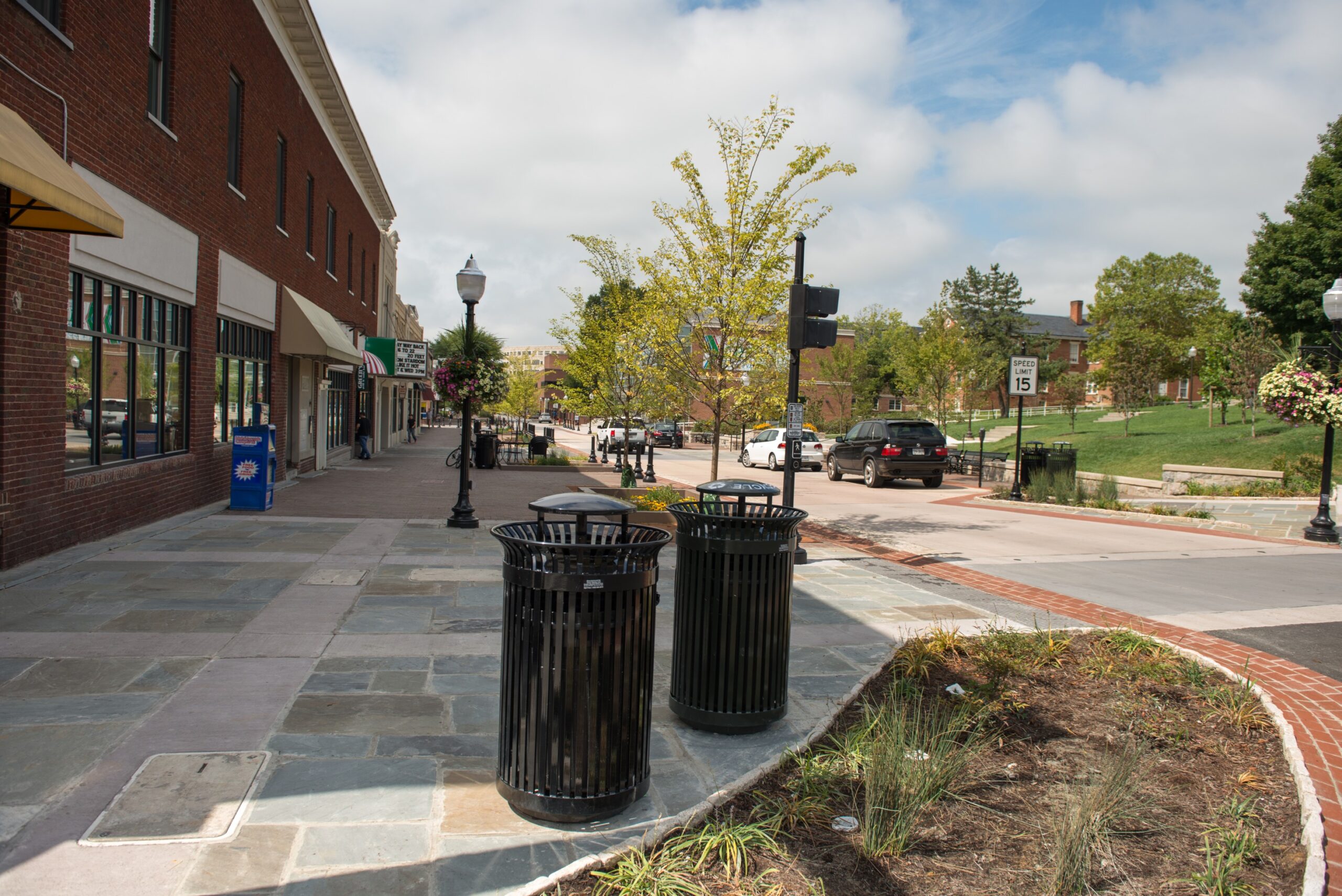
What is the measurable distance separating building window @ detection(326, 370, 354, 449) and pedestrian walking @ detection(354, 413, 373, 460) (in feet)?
1.28

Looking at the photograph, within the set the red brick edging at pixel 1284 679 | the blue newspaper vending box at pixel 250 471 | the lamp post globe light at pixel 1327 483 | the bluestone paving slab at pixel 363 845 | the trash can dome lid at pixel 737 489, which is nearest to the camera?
the bluestone paving slab at pixel 363 845

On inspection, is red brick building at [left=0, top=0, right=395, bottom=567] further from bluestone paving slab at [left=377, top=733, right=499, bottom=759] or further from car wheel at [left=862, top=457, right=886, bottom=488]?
car wheel at [left=862, top=457, right=886, bottom=488]

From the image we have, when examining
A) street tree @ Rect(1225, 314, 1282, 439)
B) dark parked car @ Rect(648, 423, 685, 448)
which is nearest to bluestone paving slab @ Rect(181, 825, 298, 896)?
street tree @ Rect(1225, 314, 1282, 439)

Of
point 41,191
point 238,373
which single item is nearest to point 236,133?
point 238,373

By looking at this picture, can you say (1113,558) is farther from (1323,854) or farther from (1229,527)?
(1323,854)

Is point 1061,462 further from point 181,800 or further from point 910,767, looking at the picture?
point 181,800

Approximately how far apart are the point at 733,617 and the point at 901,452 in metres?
19.1

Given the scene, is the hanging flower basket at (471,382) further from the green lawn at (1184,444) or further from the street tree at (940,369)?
the street tree at (940,369)

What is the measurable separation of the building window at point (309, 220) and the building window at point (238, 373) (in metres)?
3.94

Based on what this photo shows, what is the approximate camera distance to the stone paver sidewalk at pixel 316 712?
3.04m

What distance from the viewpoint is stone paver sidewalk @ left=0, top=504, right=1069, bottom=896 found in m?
3.04

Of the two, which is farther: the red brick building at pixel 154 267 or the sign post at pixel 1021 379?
the sign post at pixel 1021 379

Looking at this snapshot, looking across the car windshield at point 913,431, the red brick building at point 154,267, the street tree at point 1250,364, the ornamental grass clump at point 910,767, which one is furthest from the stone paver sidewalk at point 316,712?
the street tree at point 1250,364

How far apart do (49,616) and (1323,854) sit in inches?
298
